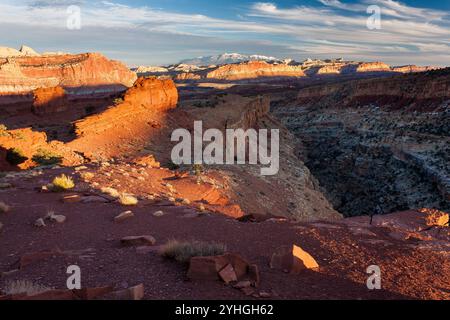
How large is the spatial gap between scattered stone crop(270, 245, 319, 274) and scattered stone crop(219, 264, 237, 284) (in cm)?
107

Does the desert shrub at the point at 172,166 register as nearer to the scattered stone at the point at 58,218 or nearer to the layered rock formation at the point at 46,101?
the scattered stone at the point at 58,218

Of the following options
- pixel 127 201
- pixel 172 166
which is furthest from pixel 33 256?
pixel 172 166

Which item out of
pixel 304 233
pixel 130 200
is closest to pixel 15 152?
pixel 130 200

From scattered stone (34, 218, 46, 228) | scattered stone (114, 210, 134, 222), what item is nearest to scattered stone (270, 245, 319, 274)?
scattered stone (114, 210, 134, 222)

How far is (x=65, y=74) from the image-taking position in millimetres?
89062

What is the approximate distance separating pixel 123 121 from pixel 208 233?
22.3 m

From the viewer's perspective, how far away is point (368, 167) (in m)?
36.1

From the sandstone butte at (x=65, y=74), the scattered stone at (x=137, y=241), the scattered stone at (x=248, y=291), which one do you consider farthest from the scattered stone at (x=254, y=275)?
the sandstone butte at (x=65, y=74)

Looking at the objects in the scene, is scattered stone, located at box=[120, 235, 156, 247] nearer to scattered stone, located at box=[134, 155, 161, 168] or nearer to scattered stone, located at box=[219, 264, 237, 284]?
scattered stone, located at box=[219, 264, 237, 284]

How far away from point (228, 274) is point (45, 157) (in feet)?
60.4

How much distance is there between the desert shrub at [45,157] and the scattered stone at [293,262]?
17273 millimetres

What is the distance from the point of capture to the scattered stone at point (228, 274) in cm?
571

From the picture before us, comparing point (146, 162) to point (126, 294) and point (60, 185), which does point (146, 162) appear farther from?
point (126, 294)
